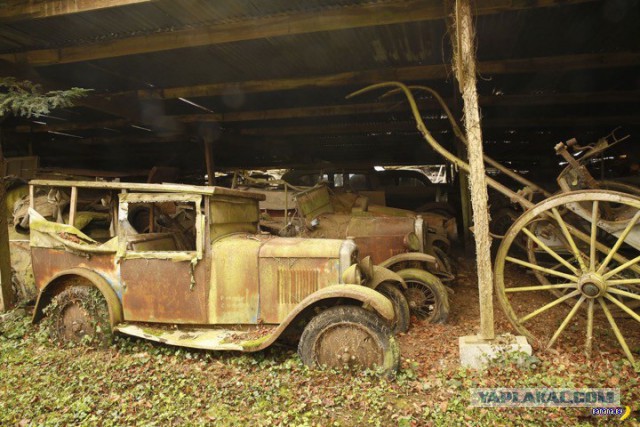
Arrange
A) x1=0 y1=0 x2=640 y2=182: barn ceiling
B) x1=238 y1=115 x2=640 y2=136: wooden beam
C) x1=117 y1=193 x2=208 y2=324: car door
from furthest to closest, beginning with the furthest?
x1=238 y1=115 x2=640 y2=136: wooden beam < x1=0 y1=0 x2=640 y2=182: barn ceiling < x1=117 y1=193 x2=208 y2=324: car door

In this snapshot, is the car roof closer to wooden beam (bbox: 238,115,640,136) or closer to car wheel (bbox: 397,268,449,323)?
car wheel (bbox: 397,268,449,323)

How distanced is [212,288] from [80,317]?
5.96 feet

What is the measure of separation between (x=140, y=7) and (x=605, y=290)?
243 inches

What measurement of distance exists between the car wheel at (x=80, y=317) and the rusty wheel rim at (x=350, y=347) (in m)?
2.70

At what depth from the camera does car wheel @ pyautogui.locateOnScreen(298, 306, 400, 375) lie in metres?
3.77

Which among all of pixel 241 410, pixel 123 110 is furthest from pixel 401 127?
pixel 241 410

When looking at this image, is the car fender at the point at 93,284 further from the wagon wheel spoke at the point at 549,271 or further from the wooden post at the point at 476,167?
Answer: the wagon wheel spoke at the point at 549,271

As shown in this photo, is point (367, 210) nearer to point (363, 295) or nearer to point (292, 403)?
point (363, 295)

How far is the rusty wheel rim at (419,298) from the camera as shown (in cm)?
557

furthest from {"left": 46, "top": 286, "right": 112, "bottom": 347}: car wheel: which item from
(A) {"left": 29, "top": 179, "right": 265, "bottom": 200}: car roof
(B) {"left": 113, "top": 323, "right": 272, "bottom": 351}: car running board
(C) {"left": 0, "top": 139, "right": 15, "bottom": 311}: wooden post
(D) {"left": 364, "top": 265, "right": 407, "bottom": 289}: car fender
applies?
(D) {"left": 364, "top": 265, "right": 407, "bottom": 289}: car fender

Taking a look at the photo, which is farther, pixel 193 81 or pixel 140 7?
pixel 193 81

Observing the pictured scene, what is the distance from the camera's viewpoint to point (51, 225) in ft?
15.5

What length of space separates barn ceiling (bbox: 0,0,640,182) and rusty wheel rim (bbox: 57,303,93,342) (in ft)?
11.9

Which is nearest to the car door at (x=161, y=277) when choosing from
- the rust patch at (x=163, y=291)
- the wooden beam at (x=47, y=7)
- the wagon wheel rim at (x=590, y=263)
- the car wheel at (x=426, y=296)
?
the rust patch at (x=163, y=291)
